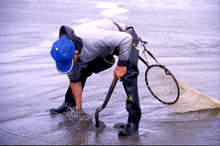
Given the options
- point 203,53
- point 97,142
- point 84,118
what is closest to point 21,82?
point 84,118

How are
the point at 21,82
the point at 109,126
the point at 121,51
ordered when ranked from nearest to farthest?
the point at 121,51
the point at 109,126
the point at 21,82

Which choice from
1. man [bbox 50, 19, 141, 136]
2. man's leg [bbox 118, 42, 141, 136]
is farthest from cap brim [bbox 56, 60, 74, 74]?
man's leg [bbox 118, 42, 141, 136]

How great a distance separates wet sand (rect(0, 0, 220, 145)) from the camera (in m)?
4.08

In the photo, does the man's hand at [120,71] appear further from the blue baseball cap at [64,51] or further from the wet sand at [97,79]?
the wet sand at [97,79]

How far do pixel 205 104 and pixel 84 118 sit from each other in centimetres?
179

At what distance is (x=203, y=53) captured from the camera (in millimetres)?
8086

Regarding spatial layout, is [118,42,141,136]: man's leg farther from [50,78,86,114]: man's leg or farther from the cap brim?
[50,78,86,114]: man's leg

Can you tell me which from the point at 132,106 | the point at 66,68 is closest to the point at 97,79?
the point at 132,106

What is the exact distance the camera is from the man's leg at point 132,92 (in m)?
3.99

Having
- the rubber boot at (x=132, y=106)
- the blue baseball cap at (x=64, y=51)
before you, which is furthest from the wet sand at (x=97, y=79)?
the blue baseball cap at (x=64, y=51)

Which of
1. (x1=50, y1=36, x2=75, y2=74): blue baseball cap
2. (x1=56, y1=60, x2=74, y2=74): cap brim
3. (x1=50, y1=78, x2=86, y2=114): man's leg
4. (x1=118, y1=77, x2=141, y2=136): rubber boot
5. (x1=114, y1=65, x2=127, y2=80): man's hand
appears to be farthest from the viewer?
(x1=50, y1=78, x2=86, y2=114): man's leg

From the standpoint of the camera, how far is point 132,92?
404 centimetres

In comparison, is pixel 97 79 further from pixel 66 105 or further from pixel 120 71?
pixel 120 71

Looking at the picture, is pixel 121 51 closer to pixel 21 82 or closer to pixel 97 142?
pixel 97 142
